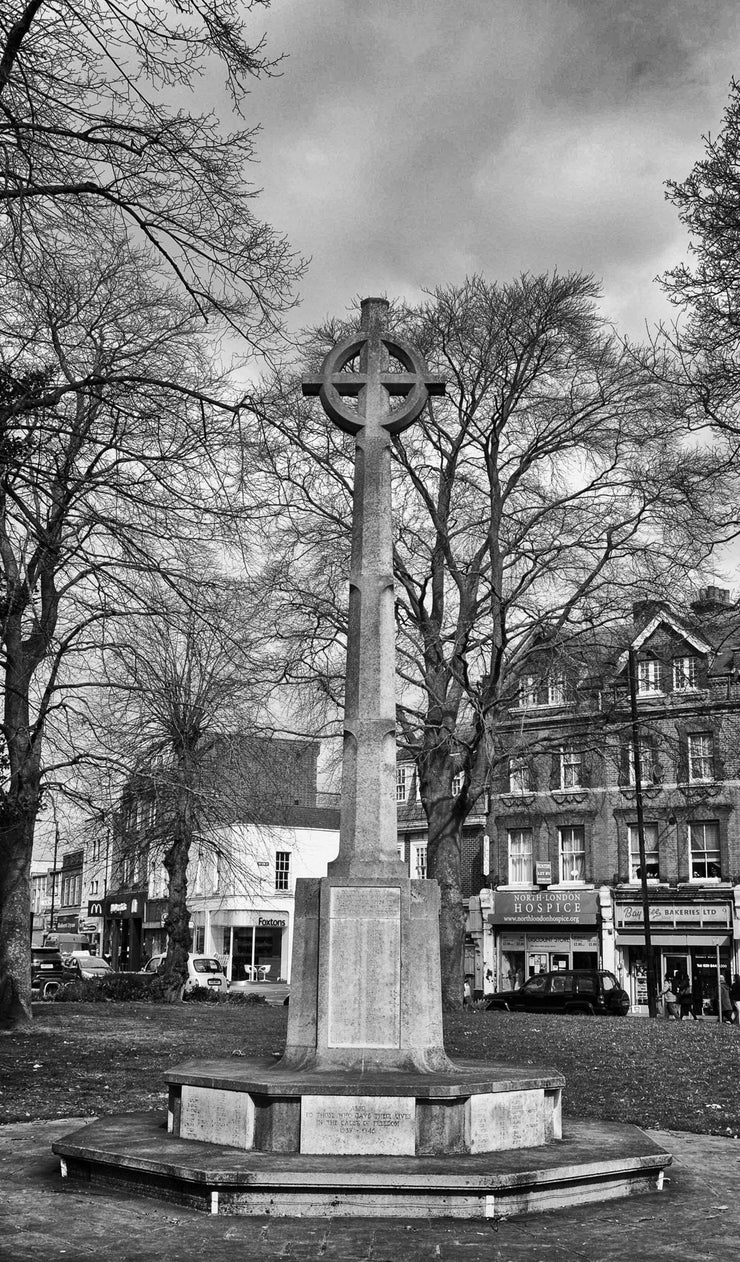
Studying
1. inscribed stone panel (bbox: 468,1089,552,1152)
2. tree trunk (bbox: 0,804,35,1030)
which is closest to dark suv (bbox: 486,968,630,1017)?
tree trunk (bbox: 0,804,35,1030)

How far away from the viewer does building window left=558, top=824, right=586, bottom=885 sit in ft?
155

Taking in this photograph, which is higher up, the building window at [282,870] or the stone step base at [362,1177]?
the building window at [282,870]

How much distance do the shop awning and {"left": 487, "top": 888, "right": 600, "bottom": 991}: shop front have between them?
42.8 inches

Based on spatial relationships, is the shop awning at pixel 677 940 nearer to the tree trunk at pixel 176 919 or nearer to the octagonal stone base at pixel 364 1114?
the tree trunk at pixel 176 919

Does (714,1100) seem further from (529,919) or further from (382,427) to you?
(529,919)

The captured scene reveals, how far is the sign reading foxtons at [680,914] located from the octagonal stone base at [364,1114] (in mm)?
36265

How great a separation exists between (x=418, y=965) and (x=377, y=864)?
82cm

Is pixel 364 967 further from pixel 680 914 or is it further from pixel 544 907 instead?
pixel 544 907

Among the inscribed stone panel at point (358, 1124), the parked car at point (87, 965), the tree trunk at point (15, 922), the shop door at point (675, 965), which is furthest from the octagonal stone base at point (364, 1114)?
the parked car at point (87, 965)

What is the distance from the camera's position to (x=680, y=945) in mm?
43594

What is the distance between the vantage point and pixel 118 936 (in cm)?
7500

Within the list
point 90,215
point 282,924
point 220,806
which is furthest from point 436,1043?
point 282,924

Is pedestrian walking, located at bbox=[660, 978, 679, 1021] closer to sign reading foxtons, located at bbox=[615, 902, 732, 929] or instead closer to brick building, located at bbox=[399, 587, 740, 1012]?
brick building, located at bbox=[399, 587, 740, 1012]

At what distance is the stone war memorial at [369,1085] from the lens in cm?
712
